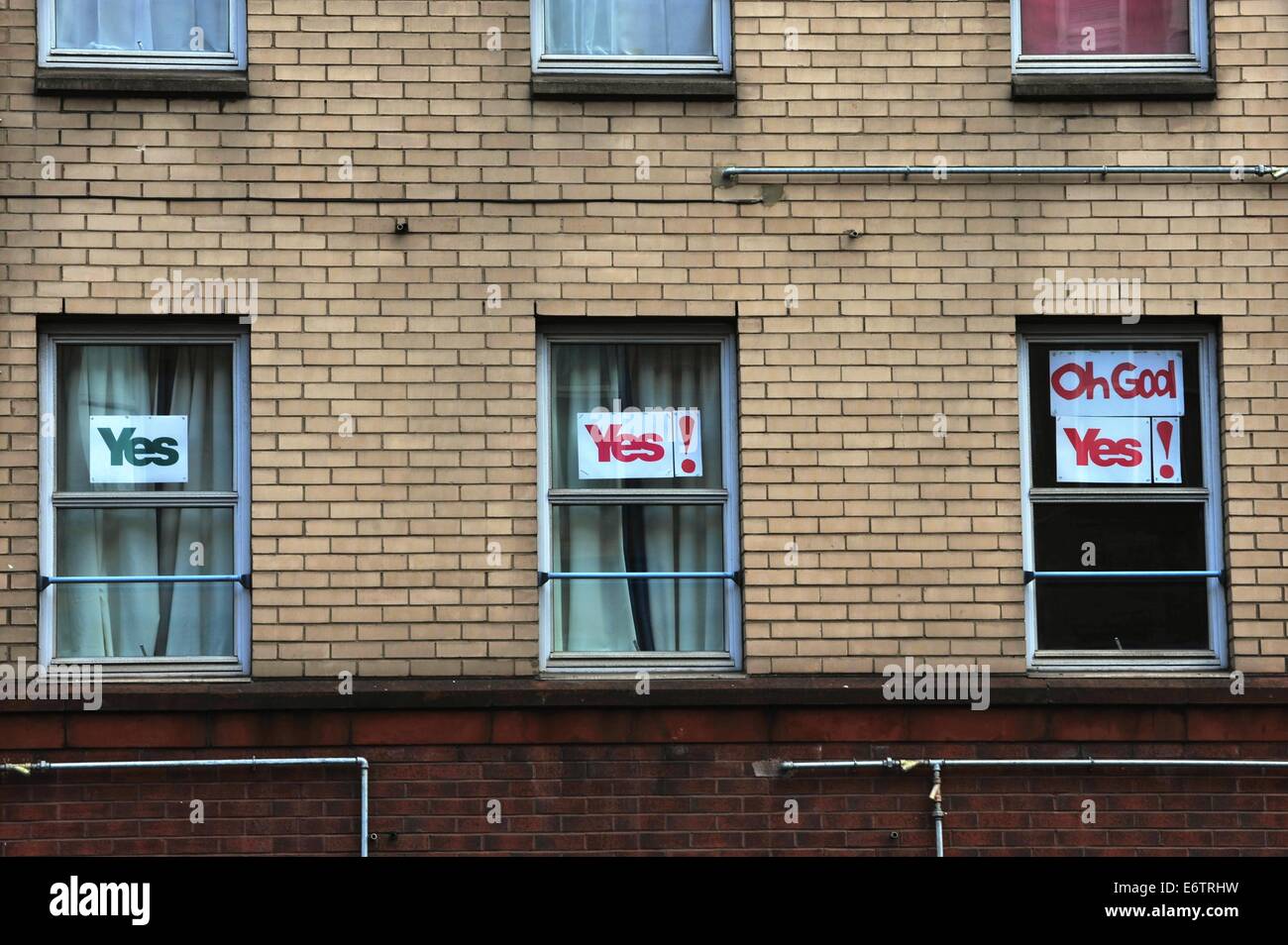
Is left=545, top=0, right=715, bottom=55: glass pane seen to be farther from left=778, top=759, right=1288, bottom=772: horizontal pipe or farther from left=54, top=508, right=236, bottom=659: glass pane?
left=778, top=759, right=1288, bottom=772: horizontal pipe

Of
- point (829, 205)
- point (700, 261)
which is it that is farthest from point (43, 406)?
point (829, 205)

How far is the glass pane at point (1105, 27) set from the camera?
10.6 meters

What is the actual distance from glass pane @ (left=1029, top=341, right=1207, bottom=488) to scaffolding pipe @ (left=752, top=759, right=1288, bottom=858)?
1.47 m

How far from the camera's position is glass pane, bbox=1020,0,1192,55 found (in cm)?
1062

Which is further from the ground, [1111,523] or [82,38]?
[82,38]

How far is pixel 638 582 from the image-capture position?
10.3 metres

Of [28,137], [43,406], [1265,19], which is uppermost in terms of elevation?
[1265,19]

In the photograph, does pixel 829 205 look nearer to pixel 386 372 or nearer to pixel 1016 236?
pixel 1016 236

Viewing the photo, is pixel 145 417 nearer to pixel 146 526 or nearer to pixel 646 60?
Answer: pixel 146 526

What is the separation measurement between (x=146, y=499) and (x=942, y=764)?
4.32m

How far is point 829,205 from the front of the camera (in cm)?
1031

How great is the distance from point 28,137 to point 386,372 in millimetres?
2228

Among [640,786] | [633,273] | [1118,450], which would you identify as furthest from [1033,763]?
[633,273]

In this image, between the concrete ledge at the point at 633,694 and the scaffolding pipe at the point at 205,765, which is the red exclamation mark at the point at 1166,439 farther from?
the scaffolding pipe at the point at 205,765
